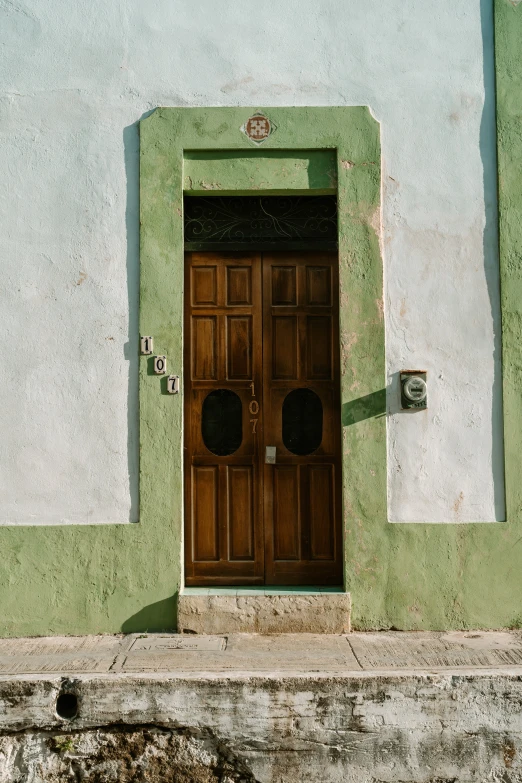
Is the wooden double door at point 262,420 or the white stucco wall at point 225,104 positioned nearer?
the white stucco wall at point 225,104

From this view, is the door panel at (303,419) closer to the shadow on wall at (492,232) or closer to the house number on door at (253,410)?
the house number on door at (253,410)

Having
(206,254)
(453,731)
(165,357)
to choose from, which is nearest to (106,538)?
(165,357)

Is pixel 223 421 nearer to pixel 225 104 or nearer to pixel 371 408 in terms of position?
pixel 371 408

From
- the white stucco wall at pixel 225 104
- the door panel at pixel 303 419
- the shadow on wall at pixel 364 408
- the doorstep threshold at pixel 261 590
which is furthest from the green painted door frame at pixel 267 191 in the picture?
the door panel at pixel 303 419

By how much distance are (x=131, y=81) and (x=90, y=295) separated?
1.62m

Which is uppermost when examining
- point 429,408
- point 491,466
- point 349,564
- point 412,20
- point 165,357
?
point 412,20

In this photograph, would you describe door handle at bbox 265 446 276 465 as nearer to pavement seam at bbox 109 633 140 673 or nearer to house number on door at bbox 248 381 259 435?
house number on door at bbox 248 381 259 435

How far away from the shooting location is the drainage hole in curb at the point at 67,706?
4770mm

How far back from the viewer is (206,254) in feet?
20.3

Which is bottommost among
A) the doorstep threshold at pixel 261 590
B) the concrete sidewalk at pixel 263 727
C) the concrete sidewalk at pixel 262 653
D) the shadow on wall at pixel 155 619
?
the concrete sidewalk at pixel 263 727

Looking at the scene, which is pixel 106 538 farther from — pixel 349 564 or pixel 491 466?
pixel 491 466

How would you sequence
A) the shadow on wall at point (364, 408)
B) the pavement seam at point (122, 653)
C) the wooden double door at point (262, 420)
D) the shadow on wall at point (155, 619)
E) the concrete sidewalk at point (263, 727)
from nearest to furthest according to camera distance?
the concrete sidewalk at point (263, 727) → the pavement seam at point (122, 653) → the shadow on wall at point (155, 619) → the shadow on wall at point (364, 408) → the wooden double door at point (262, 420)

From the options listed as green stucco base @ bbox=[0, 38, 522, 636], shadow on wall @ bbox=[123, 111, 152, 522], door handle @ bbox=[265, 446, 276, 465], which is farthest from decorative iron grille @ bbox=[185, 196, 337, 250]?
door handle @ bbox=[265, 446, 276, 465]

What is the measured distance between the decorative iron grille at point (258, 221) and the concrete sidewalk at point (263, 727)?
10.3 feet
